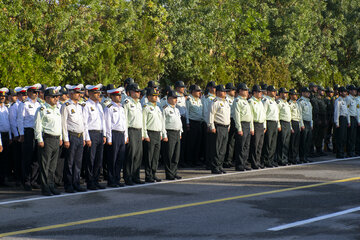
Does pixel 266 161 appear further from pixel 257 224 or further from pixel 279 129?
pixel 257 224

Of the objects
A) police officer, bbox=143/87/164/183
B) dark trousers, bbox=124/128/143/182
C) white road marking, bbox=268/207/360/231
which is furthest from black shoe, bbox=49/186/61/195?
white road marking, bbox=268/207/360/231

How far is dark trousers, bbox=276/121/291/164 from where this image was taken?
16.1 m

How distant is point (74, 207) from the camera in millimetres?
9750

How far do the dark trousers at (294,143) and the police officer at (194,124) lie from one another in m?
2.51

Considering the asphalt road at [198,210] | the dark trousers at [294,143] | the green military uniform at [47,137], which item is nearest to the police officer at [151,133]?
the asphalt road at [198,210]

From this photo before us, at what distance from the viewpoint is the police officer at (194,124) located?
53.5 feet

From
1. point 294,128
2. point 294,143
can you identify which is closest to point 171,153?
point 294,143

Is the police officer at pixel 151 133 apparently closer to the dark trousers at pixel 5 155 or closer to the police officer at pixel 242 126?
A: the police officer at pixel 242 126

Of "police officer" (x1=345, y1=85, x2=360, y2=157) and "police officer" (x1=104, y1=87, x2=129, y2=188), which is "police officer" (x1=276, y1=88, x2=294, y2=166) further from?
"police officer" (x1=104, y1=87, x2=129, y2=188)

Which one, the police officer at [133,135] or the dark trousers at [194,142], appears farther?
the dark trousers at [194,142]

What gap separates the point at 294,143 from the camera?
16688 mm

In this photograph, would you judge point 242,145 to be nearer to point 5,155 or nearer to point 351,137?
point 351,137

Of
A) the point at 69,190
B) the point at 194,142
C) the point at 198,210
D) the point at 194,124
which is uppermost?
the point at 194,124

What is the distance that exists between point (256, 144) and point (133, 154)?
3.94 m
